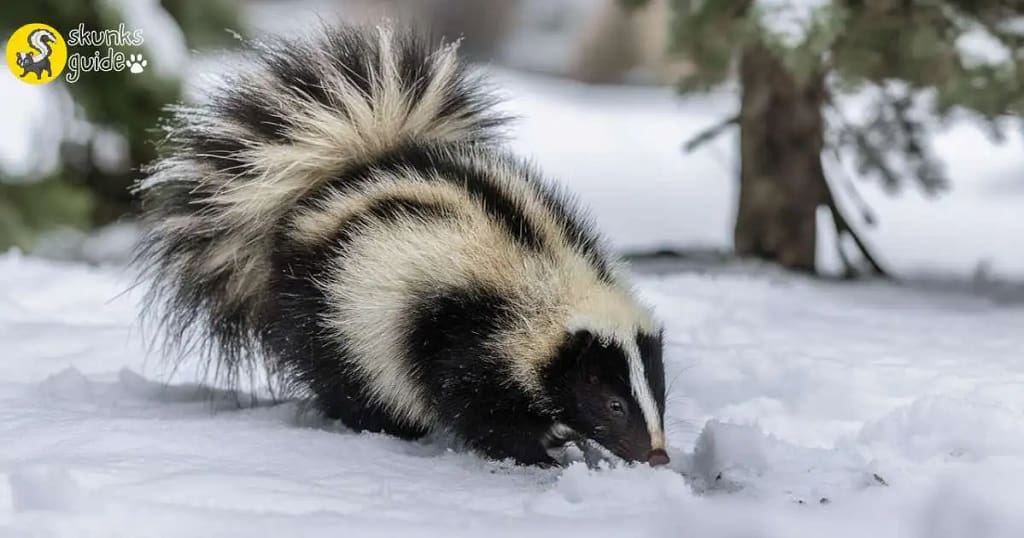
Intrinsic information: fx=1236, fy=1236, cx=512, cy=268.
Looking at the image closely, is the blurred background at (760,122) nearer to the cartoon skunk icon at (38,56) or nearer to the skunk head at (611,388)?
the cartoon skunk icon at (38,56)

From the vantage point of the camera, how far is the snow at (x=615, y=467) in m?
2.33

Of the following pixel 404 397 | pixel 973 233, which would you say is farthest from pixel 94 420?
pixel 973 233

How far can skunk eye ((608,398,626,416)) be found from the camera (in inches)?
121

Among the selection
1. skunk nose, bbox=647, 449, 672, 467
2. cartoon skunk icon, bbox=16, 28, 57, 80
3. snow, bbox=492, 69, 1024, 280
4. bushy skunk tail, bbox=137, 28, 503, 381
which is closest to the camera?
skunk nose, bbox=647, 449, 672, 467

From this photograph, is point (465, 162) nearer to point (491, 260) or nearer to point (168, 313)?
point (491, 260)

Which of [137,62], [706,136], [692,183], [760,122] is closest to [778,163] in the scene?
[760,122]

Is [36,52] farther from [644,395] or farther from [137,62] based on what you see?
[644,395]

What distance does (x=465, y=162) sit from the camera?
352 cm

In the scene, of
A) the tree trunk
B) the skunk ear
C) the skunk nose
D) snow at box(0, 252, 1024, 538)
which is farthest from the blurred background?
the skunk nose

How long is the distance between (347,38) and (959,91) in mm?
2444

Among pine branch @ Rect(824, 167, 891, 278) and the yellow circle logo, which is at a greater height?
the yellow circle logo

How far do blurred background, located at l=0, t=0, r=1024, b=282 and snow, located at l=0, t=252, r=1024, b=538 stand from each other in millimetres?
815

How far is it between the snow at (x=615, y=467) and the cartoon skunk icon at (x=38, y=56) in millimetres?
2163

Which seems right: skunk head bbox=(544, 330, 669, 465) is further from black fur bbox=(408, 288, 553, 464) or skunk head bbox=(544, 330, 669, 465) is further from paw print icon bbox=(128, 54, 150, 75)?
paw print icon bbox=(128, 54, 150, 75)
